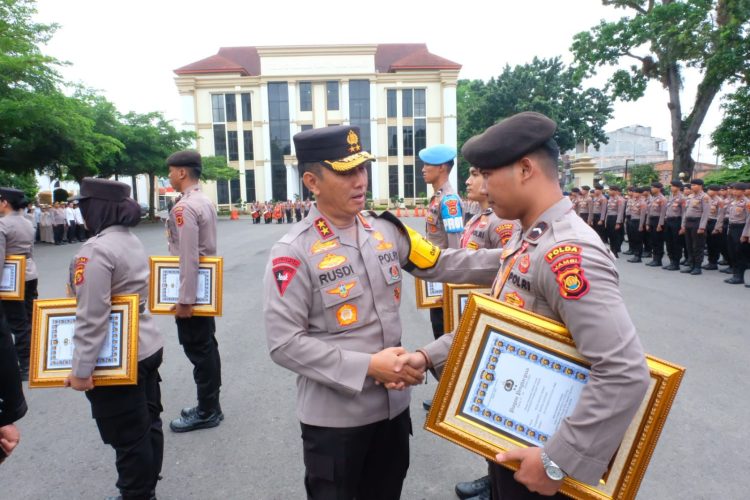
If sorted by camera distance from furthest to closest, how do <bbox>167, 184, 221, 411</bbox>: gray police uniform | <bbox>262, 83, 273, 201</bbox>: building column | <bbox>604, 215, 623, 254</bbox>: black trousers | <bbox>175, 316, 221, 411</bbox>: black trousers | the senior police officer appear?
1. <bbox>262, 83, 273, 201</bbox>: building column
2. <bbox>604, 215, 623, 254</bbox>: black trousers
3. <bbox>175, 316, 221, 411</bbox>: black trousers
4. <bbox>167, 184, 221, 411</bbox>: gray police uniform
5. the senior police officer

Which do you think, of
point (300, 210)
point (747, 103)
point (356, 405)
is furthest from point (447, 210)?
point (300, 210)

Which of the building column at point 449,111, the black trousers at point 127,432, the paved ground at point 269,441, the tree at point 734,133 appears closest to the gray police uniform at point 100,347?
the black trousers at point 127,432

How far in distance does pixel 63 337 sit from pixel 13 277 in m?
2.92

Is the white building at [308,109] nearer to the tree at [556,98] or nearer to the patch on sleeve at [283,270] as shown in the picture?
the tree at [556,98]

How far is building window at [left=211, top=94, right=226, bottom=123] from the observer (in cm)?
4806

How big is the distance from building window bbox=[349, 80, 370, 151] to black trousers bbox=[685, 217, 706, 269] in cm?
3831

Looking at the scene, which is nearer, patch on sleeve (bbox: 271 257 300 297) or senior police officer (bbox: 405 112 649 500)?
senior police officer (bbox: 405 112 649 500)

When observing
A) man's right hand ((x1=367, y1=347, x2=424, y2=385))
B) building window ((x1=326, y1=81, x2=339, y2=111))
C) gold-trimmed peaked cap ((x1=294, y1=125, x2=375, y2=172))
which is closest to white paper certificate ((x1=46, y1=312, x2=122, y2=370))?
gold-trimmed peaked cap ((x1=294, y1=125, x2=375, y2=172))

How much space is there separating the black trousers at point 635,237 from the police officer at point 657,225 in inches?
19.2

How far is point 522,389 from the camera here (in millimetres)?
1511

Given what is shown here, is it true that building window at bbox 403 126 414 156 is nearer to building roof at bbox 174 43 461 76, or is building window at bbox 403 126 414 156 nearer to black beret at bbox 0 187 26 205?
building roof at bbox 174 43 461 76

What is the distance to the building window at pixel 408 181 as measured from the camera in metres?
49.0

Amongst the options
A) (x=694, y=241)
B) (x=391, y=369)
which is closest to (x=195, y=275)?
(x=391, y=369)

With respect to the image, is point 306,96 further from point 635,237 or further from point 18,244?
point 18,244
